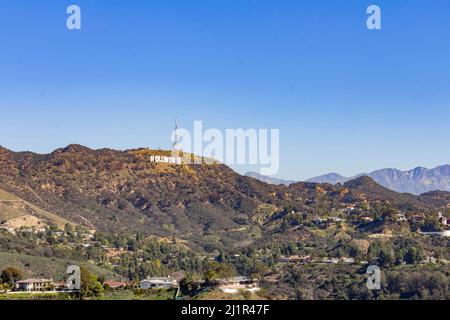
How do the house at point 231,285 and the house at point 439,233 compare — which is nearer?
the house at point 231,285

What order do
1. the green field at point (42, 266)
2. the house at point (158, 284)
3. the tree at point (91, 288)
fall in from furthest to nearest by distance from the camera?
the green field at point (42, 266) → the house at point (158, 284) → the tree at point (91, 288)

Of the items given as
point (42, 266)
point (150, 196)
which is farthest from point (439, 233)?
point (150, 196)

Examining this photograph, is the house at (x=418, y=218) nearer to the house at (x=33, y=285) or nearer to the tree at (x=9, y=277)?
the house at (x=33, y=285)

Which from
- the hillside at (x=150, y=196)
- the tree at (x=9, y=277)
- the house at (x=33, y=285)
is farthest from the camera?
the hillside at (x=150, y=196)

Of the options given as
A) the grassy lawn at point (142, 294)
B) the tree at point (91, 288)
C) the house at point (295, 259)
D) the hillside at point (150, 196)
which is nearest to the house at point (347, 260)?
the house at point (295, 259)

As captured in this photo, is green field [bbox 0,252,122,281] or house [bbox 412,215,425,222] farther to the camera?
house [bbox 412,215,425,222]

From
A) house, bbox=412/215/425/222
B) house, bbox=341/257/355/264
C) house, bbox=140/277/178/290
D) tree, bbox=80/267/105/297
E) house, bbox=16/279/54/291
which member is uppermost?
house, bbox=412/215/425/222

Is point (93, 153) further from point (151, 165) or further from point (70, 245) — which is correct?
point (70, 245)

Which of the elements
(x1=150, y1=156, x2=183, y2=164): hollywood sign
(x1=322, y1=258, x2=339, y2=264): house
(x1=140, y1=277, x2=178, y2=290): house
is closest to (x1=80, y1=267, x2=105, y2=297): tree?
(x1=140, y1=277, x2=178, y2=290): house

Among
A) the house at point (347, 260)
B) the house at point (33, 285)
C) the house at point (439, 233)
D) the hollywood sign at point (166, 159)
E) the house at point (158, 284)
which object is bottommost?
the house at point (158, 284)

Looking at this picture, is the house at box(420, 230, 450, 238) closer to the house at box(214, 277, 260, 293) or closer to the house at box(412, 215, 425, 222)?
the house at box(412, 215, 425, 222)

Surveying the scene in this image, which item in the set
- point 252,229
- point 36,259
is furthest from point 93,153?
point 36,259

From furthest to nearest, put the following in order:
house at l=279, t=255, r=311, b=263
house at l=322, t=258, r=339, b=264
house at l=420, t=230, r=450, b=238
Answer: house at l=420, t=230, r=450, b=238 < house at l=279, t=255, r=311, b=263 < house at l=322, t=258, r=339, b=264
